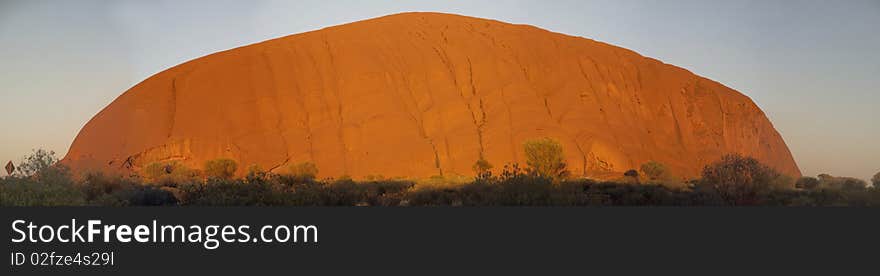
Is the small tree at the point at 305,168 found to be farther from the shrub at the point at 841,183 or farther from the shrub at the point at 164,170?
the shrub at the point at 841,183

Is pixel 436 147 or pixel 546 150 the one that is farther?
pixel 436 147

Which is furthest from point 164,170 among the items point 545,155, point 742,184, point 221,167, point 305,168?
point 742,184

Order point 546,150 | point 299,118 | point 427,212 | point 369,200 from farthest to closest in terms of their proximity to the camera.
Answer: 1. point 299,118
2. point 546,150
3. point 369,200
4. point 427,212

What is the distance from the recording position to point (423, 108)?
5112 cm

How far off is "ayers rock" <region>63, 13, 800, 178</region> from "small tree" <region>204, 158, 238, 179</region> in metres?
0.92

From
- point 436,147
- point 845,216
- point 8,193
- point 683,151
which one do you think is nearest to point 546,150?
point 436,147

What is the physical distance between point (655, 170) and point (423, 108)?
15.7 metres

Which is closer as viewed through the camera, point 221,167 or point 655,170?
point 221,167

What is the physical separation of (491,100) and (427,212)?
4352 centimetres

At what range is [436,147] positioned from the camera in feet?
155

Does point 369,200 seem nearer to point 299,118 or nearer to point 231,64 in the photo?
point 299,118

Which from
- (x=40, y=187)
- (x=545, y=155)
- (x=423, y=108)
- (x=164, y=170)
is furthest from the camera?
(x=423, y=108)

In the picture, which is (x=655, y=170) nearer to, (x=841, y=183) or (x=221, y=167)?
(x=841, y=183)

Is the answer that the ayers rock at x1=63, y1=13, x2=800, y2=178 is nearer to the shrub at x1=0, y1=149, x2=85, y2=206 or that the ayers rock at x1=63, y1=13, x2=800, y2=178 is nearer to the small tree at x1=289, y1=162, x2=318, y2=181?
the small tree at x1=289, y1=162, x2=318, y2=181
